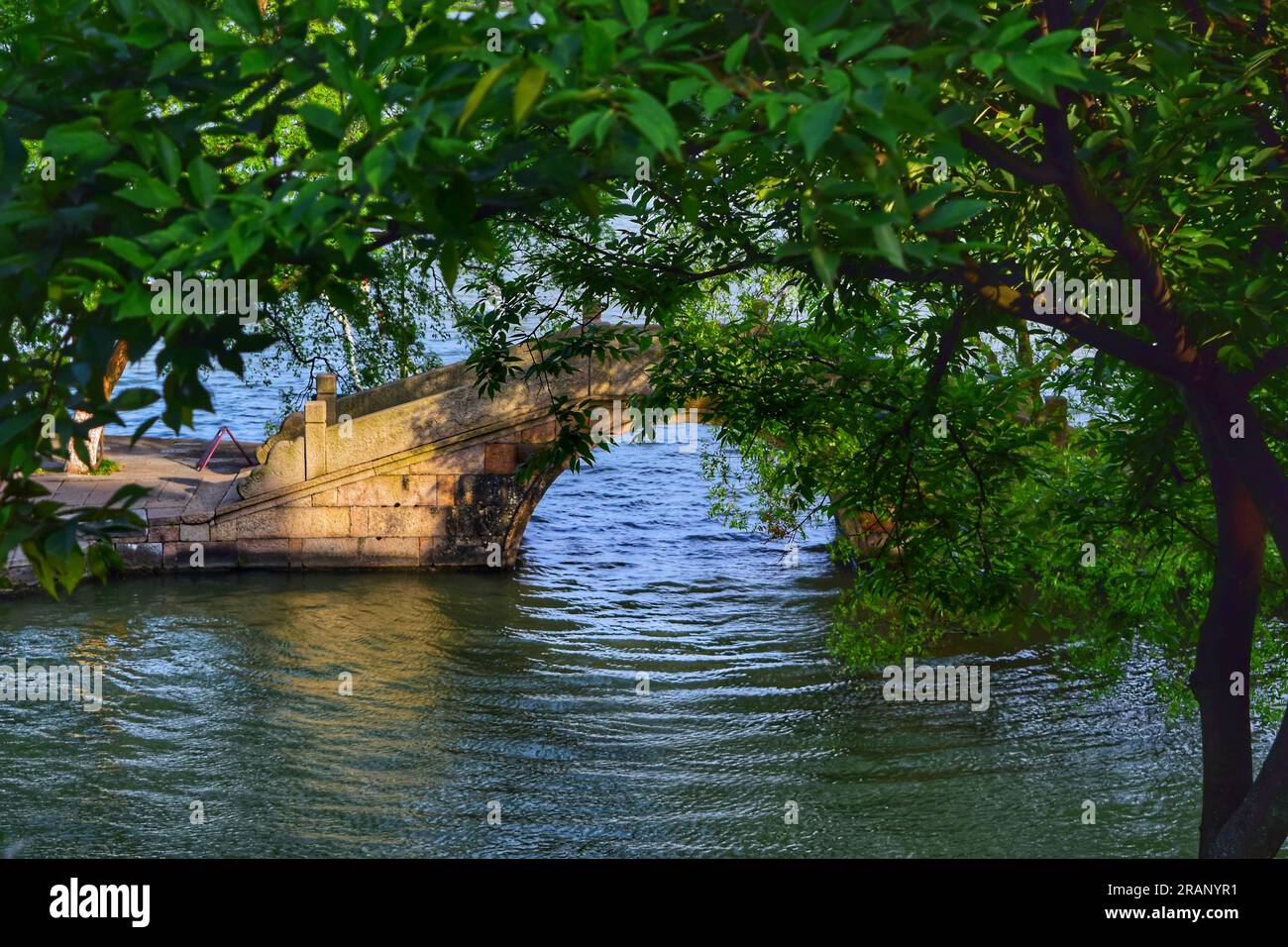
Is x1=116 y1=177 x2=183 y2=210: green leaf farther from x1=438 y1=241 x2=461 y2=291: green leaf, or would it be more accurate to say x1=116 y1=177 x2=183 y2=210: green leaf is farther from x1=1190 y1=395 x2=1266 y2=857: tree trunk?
x1=1190 y1=395 x2=1266 y2=857: tree trunk

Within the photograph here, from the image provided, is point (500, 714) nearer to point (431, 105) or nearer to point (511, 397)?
point (511, 397)

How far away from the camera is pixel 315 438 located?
63.1 ft

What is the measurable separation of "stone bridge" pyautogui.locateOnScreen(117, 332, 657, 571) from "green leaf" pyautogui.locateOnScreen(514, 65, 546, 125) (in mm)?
15441

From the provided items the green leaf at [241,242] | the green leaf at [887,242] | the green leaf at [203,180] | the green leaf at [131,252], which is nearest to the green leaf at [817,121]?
the green leaf at [887,242]

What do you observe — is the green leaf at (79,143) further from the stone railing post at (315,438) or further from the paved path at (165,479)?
the stone railing post at (315,438)

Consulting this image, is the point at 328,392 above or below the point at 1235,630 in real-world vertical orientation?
above

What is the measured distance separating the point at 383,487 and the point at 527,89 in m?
16.8

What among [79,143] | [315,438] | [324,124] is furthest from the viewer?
[315,438]

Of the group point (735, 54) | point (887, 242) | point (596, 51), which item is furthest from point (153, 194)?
point (887, 242)

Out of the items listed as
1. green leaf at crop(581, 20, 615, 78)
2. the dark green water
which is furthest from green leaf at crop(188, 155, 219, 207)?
the dark green water

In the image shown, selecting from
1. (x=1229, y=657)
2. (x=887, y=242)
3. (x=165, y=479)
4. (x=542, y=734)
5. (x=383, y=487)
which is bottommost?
(x=542, y=734)

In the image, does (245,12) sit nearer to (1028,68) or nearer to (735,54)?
(735,54)

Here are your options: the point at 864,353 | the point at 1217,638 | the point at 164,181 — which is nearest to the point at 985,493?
the point at 864,353

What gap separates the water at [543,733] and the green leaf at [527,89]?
9059 millimetres
